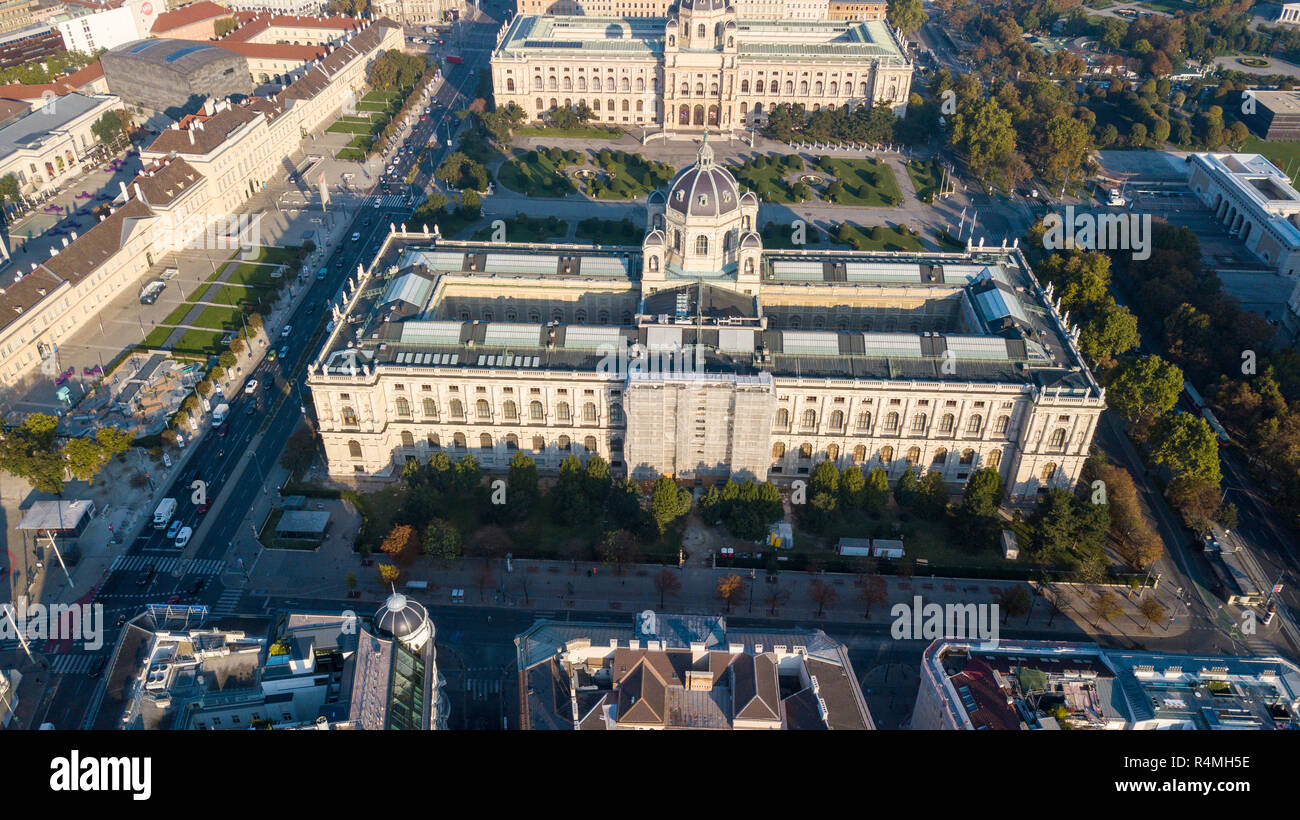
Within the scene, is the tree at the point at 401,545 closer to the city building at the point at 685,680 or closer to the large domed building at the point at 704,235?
the city building at the point at 685,680

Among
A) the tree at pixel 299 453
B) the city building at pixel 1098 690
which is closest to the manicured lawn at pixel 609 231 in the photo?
the tree at pixel 299 453

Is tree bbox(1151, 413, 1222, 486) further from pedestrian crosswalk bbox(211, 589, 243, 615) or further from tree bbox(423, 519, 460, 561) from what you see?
pedestrian crosswalk bbox(211, 589, 243, 615)

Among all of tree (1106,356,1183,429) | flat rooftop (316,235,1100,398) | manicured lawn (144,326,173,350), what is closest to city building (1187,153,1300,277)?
tree (1106,356,1183,429)

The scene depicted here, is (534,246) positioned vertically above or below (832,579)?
above

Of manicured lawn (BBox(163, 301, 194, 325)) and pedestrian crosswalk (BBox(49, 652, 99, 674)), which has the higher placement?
manicured lawn (BBox(163, 301, 194, 325))

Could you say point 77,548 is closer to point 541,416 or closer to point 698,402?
point 541,416

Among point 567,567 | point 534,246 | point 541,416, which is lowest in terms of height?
point 567,567

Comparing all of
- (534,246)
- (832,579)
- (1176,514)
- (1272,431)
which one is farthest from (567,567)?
(1272,431)
